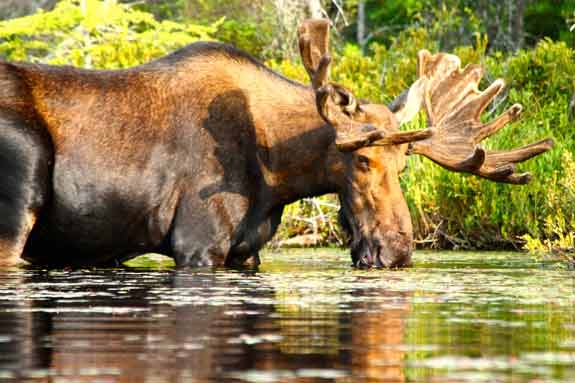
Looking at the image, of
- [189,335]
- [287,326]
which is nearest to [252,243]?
[287,326]

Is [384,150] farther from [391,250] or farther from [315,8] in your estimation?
[315,8]

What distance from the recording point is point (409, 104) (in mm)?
11062

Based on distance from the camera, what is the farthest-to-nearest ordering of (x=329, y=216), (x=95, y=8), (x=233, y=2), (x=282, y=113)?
1. (x=233, y=2)
2. (x=95, y=8)
3. (x=329, y=216)
4. (x=282, y=113)

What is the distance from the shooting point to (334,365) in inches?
189

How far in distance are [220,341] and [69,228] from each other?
5.28 m

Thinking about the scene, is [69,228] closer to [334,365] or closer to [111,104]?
[111,104]

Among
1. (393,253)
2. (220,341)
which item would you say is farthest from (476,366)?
(393,253)

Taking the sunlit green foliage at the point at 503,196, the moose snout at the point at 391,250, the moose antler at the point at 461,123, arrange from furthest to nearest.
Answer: the sunlit green foliage at the point at 503,196, the moose antler at the point at 461,123, the moose snout at the point at 391,250

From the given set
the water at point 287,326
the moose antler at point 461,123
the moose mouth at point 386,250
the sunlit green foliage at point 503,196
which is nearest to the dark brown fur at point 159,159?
the moose mouth at point 386,250

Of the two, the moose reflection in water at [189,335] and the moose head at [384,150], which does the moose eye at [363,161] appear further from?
the moose reflection in water at [189,335]

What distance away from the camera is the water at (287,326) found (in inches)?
183

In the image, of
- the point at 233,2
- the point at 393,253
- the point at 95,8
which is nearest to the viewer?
the point at 393,253

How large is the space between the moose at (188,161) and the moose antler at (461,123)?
0.39ft

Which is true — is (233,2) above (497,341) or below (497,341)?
above
